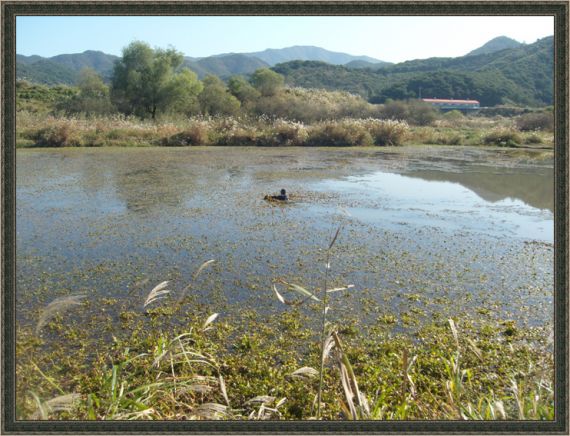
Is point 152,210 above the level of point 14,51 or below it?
below

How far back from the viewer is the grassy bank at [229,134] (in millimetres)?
13984

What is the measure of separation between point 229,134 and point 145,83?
8244mm

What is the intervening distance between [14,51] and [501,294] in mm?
3894

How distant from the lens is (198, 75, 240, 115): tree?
22.7 meters

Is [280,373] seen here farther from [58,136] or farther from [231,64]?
[231,64]

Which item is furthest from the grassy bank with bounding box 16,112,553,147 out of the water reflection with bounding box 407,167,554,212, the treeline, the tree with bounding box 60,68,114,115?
the water reflection with bounding box 407,167,554,212

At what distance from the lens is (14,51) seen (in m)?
1.79

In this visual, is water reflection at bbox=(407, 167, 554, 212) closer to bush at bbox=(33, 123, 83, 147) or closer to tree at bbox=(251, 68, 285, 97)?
bush at bbox=(33, 123, 83, 147)

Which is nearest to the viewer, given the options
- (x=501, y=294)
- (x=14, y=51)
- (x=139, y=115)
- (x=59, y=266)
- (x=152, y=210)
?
→ (x=14, y=51)

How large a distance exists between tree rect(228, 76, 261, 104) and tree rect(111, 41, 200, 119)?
453cm

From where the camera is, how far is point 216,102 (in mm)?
23000

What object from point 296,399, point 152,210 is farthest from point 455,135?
point 296,399

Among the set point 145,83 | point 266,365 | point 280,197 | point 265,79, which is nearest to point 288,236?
point 280,197

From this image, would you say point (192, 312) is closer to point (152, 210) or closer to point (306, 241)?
point (306, 241)
